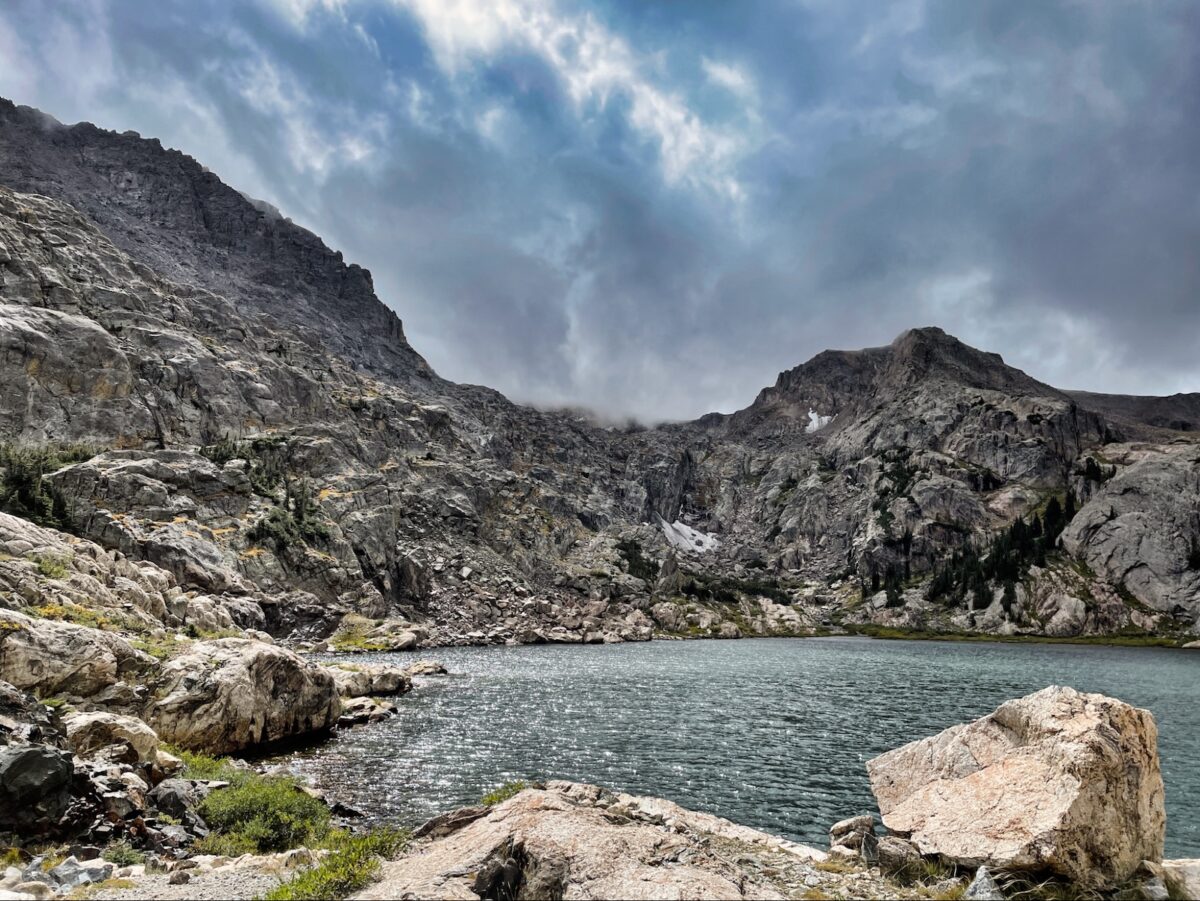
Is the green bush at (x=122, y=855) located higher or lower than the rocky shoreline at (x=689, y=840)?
lower

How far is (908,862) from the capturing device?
606 inches

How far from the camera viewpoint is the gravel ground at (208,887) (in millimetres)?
12352

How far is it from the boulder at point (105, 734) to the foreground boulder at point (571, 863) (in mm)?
14661

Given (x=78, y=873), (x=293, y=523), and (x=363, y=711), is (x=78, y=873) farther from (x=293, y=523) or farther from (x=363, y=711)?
(x=293, y=523)

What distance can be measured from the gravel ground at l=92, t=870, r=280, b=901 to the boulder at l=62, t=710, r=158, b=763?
10.7m

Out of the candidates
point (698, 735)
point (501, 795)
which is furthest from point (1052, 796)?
point (698, 735)

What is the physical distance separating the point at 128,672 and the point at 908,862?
35.1 meters

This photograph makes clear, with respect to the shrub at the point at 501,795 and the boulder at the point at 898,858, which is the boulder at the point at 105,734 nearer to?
the shrub at the point at 501,795

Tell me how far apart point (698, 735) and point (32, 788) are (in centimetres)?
3631

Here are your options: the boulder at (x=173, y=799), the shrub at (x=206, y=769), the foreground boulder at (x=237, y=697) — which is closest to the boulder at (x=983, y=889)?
the boulder at (x=173, y=799)

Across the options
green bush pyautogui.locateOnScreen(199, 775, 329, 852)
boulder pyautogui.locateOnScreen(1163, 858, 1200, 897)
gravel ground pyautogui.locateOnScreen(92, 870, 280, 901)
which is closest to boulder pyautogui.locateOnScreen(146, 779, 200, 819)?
green bush pyautogui.locateOnScreen(199, 775, 329, 852)

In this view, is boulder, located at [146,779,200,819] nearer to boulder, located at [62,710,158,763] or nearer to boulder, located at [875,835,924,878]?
boulder, located at [62,710,158,763]

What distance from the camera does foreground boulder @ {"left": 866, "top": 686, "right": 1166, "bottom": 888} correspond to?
13.6 metres

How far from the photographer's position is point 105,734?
74.8ft
